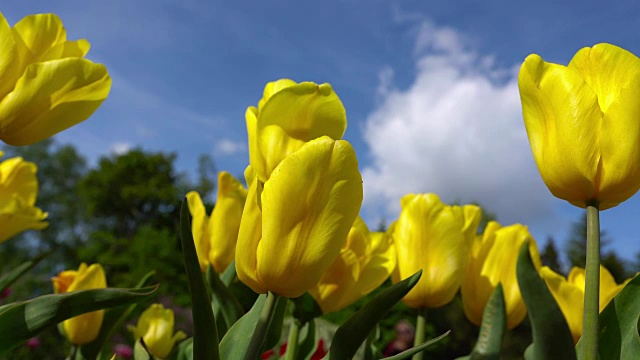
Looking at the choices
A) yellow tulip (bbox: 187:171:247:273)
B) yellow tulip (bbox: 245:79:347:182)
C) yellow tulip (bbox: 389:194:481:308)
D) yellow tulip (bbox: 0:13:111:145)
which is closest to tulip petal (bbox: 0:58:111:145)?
yellow tulip (bbox: 0:13:111:145)

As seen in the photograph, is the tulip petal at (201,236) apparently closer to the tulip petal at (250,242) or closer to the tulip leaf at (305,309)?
the tulip leaf at (305,309)

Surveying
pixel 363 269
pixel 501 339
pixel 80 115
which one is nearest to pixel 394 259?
pixel 363 269

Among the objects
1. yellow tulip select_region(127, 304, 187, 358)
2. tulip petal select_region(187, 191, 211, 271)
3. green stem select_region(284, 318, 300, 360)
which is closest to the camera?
green stem select_region(284, 318, 300, 360)

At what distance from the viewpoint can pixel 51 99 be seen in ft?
2.90

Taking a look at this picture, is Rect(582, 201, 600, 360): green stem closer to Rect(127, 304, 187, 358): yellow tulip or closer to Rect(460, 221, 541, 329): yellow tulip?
Rect(460, 221, 541, 329): yellow tulip

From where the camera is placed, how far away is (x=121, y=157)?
23859 millimetres

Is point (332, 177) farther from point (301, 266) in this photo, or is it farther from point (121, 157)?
point (121, 157)

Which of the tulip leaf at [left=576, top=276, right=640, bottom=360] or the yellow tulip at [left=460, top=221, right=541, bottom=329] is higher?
the yellow tulip at [left=460, top=221, right=541, bottom=329]

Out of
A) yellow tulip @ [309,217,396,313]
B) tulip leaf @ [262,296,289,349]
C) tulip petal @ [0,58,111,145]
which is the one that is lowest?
tulip leaf @ [262,296,289,349]

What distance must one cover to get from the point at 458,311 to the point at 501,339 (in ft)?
34.6

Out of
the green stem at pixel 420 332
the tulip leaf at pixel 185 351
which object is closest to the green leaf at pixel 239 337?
the green stem at pixel 420 332

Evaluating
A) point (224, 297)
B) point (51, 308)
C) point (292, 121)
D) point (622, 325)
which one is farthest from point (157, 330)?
point (622, 325)

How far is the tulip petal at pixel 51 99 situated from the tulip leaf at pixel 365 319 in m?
0.53

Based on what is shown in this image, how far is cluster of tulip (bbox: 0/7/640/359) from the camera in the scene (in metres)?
0.60
